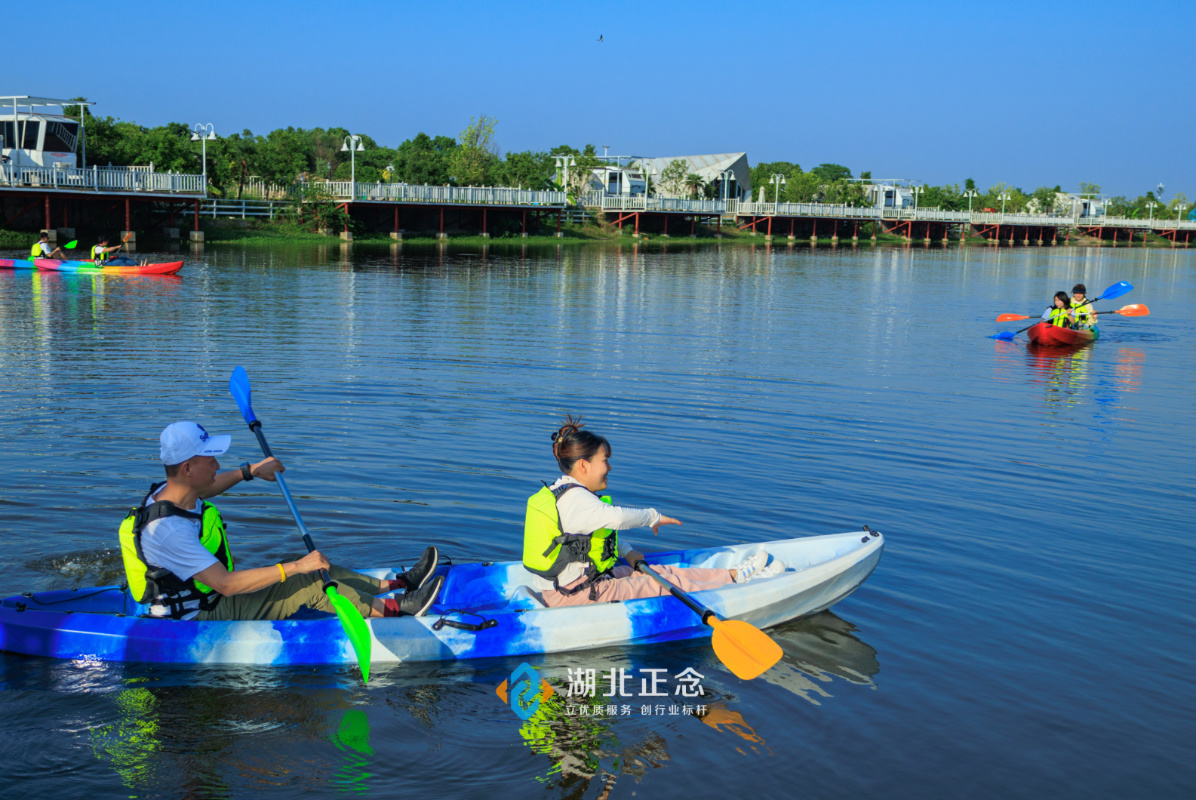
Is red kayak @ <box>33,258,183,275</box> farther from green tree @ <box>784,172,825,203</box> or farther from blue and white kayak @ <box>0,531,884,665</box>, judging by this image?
green tree @ <box>784,172,825,203</box>

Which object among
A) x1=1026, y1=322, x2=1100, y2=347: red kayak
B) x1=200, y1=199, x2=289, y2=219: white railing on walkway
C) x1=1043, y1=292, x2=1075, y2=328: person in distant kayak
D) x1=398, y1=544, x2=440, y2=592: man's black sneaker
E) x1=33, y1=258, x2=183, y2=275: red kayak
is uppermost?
x1=200, y1=199, x2=289, y2=219: white railing on walkway

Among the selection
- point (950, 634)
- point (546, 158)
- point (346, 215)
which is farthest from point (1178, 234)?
point (950, 634)

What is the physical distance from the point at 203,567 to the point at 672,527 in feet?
13.4

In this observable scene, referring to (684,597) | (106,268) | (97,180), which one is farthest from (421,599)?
(97,180)

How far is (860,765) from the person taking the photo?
489 centimetres

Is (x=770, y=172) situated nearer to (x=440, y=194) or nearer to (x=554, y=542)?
(x=440, y=194)

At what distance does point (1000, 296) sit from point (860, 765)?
2821 centimetres

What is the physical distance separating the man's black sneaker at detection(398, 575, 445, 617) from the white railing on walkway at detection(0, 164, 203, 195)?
112 feet

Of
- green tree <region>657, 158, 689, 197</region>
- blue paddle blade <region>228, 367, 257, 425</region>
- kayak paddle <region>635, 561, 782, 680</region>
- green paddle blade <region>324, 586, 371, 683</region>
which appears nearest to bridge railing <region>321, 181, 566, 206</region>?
green tree <region>657, 158, 689, 197</region>

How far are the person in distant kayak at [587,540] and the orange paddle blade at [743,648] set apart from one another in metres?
0.57

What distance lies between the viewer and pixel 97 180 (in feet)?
115

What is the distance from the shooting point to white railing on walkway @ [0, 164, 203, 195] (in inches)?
1329

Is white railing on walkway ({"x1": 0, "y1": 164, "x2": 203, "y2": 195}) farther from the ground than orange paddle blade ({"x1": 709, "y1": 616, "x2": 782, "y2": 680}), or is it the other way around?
white railing on walkway ({"x1": 0, "y1": 164, "x2": 203, "y2": 195})

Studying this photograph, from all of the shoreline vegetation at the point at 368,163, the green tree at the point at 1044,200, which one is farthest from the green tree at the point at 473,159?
the green tree at the point at 1044,200
